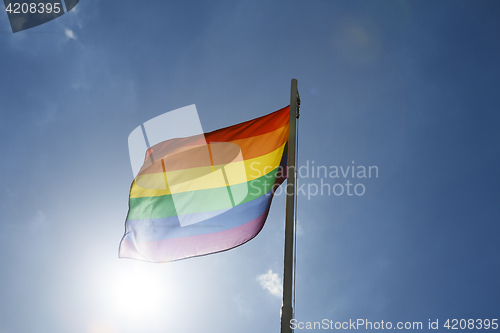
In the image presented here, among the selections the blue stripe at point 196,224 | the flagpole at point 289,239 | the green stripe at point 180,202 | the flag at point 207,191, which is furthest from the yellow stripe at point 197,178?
the flagpole at point 289,239

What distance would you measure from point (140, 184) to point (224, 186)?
2.27 meters

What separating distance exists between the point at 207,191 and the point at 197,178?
46 cm

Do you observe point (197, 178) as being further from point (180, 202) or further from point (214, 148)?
point (214, 148)

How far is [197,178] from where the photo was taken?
10.4 meters

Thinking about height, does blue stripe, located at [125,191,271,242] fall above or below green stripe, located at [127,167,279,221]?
below

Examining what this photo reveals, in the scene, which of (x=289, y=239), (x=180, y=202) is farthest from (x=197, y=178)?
(x=289, y=239)

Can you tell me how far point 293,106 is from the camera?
8.44 meters

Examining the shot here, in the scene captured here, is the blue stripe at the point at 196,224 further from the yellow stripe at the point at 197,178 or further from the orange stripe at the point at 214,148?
the orange stripe at the point at 214,148

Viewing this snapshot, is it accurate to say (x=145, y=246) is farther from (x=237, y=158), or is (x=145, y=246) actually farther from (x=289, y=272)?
(x=289, y=272)

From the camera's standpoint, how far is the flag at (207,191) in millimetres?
9492

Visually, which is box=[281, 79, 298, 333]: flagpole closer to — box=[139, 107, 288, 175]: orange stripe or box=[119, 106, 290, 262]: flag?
box=[139, 107, 288, 175]: orange stripe

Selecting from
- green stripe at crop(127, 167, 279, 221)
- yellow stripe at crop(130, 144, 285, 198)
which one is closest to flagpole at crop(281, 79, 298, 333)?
yellow stripe at crop(130, 144, 285, 198)

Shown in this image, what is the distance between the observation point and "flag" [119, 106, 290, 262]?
9.49m

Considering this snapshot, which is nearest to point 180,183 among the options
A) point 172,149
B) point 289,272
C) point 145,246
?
point 172,149
